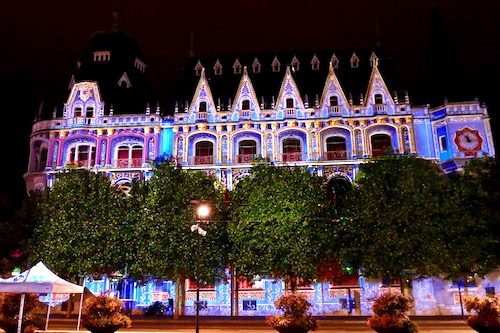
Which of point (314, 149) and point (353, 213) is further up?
point (314, 149)

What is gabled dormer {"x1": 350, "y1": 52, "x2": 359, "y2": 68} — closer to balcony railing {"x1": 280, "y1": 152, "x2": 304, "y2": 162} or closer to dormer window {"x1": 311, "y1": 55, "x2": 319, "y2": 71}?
dormer window {"x1": 311, "y1": 55, "x2": 319, "y2": 71}

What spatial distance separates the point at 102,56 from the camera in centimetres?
5588

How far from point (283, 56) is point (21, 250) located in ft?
114

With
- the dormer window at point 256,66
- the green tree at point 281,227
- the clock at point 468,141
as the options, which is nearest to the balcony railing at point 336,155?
the green tree at point 281,227

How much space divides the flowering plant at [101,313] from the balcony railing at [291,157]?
26.7 meters

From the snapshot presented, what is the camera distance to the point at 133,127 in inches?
1914

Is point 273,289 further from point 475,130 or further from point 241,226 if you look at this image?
point 475,130

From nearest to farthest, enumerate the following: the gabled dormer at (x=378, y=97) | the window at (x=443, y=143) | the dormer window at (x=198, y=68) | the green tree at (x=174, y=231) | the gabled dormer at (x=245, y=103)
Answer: the green tree at (x=174, y=231) < the window at (x=443, y=143) < the gabled dormer at (x=378, y=97) < the gabled dormer at (x=245, y=103) < the dormer window at (x=198, y=68)

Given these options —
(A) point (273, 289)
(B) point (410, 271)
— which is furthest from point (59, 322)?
(B) point (410, 271)

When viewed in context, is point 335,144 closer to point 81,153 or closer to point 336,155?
point 336,155

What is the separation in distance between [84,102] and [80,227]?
58.0 feet

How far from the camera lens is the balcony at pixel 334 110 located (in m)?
47.0

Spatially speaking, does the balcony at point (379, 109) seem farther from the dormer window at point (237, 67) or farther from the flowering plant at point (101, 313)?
the flowering plant at point (101, 313)

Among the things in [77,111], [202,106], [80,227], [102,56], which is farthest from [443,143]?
[102,56]
